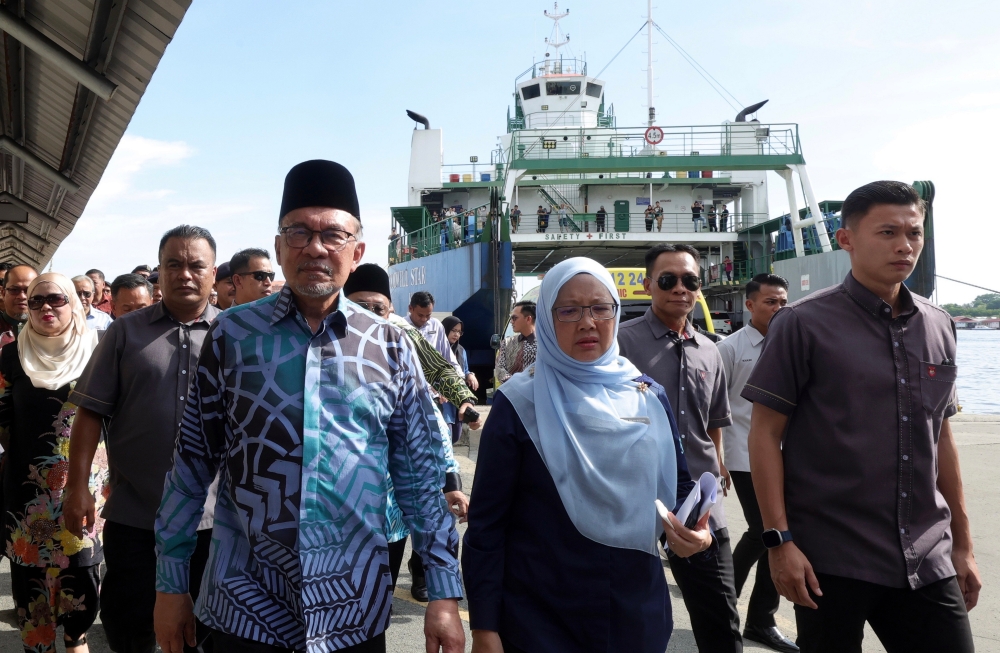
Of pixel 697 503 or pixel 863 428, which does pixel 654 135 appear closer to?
pixel 863 428

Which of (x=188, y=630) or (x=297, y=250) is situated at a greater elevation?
(x=297, y=250)

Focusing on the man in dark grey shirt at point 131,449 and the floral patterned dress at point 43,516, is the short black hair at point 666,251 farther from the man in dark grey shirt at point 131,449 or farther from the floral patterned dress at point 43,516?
the floral patterned dress at point 43,516

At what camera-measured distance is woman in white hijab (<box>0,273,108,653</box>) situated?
11.9ft

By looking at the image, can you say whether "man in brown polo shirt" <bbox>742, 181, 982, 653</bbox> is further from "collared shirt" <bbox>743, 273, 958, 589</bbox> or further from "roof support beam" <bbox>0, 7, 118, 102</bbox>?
"roof support beam" <bbox>0, 7, 118, 102</bbox>

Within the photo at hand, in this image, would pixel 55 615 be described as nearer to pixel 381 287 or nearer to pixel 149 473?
pixel 149 473

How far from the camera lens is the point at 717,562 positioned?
10.8ft

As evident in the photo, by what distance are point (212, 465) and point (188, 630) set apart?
0.43 m

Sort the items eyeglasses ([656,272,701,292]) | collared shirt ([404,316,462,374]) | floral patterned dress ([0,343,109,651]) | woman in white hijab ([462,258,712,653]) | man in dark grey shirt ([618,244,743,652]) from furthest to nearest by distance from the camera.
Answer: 1. collared shirt ([404,316,462,374])
2. eyeglasses ([656,272,701,292])
3. floral patterned dress ([0,343,109,651])
4. man in dark grey shirt ([618,244,743,652])
5. woman in white hijab ([462,258,712,653])

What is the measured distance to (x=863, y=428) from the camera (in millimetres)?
2586

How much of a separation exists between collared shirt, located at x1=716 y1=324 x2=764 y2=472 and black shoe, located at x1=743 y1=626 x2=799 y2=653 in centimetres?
85

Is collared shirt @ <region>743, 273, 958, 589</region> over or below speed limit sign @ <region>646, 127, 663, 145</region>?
below

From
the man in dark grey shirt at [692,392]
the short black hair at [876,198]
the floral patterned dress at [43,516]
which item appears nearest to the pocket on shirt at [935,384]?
the short black hair at [876,198]

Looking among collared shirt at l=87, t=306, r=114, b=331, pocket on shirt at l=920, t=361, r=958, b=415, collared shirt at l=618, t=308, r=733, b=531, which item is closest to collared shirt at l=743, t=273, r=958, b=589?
pocket on shirt at l=920, t=361, r=958, b=415

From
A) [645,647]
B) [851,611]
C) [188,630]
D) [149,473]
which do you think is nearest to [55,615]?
[149,473]
